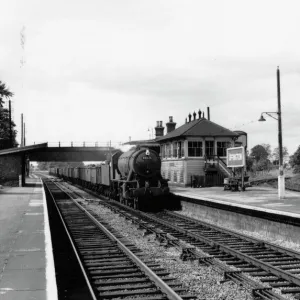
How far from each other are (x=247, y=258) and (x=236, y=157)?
13.8 metres

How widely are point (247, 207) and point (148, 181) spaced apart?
6512mm

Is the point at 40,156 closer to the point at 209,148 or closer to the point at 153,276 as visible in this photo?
the point at 209,148

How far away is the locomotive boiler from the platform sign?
181 inches

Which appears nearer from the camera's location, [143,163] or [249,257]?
[249,257]

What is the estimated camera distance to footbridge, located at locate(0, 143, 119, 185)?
1325 inches

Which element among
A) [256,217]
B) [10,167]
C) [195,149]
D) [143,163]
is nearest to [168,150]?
[195,149]

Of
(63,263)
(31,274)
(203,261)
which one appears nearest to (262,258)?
(203,261)

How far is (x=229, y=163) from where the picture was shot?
23.1 meters

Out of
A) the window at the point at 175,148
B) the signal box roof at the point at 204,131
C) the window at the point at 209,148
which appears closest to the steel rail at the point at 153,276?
the signal box roof at the point at 204,131

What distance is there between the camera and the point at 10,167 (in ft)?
113

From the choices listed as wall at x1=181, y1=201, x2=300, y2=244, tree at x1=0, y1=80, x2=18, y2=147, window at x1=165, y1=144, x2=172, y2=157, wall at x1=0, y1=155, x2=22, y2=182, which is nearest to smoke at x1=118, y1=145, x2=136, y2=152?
wall at x1=181, y1=201, x2=300, y2=244

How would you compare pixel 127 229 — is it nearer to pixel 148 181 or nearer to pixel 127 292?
pixel 148 181

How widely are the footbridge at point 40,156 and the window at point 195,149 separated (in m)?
7.56

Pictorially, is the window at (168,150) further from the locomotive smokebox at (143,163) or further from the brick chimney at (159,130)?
the locomotive smokebox at (143,163)
